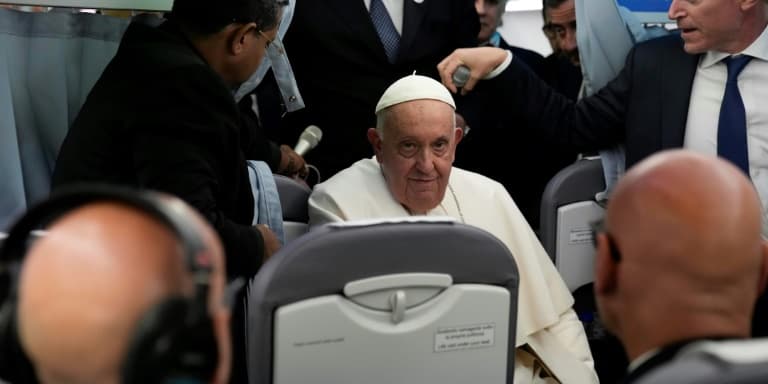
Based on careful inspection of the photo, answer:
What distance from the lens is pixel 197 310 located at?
43.3 inches

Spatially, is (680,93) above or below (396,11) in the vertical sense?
below

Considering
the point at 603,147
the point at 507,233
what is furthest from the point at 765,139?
the point at 507,233

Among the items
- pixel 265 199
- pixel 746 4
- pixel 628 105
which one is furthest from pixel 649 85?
pixel 265 199

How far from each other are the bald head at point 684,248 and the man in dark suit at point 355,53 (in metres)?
2.44

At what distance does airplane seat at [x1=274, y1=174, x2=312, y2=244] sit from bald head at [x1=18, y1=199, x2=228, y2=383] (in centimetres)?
228

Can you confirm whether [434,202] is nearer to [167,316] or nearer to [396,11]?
[396,11]

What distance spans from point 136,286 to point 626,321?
0.78 m

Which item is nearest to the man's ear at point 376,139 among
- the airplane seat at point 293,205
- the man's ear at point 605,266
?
the airplane seat at point 293,205

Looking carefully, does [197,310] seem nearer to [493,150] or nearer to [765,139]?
[765,139]

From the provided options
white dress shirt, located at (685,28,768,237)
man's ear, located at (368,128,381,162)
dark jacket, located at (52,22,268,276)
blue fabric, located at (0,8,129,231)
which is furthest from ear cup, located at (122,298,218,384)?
white dress shirt, located at (685,28,768,237)

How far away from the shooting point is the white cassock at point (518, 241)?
10.8 ft

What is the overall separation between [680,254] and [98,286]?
0.81 m

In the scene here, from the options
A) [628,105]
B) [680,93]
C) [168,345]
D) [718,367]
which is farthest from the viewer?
[628,105]

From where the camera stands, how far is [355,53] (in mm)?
3930
